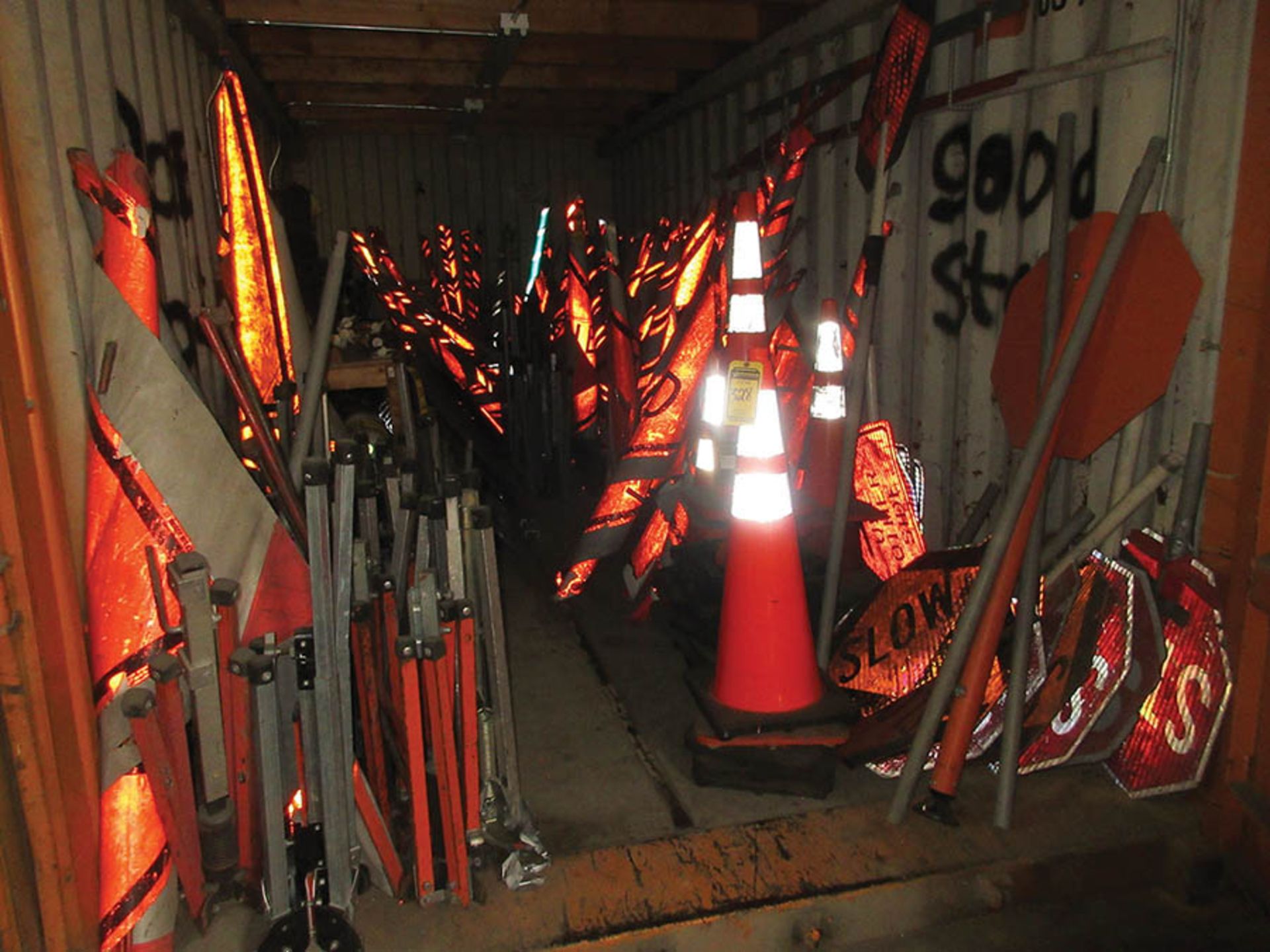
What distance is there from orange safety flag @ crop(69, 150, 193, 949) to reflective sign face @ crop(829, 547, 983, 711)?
218cm

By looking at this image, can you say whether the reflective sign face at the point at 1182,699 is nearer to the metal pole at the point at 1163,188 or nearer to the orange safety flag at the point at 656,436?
the metal pole at the point at 1163,188

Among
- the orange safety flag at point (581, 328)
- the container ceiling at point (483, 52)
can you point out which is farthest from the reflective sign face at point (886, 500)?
the container ceiling at point (483, 52)

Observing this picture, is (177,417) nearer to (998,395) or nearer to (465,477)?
(465,477)

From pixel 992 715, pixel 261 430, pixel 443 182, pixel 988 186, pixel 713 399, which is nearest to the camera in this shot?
pixel 992 715

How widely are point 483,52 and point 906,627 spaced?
200 inches

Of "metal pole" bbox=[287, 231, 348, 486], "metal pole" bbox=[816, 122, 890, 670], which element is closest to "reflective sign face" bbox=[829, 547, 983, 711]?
"metal pole" bbox=[816, 122, 890, 670]

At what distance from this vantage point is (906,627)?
3084 mm

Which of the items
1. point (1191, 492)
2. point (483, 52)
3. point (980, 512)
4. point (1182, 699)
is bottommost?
point (1182, 699)

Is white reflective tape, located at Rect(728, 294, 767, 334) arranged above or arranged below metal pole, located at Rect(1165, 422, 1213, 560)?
above

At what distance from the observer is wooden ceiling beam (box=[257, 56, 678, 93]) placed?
6.50m

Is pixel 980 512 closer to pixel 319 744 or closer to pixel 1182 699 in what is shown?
pixel 1182 699

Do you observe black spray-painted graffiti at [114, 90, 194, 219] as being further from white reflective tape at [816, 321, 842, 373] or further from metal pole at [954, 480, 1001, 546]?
metal pole at [954, 480, 1001, 546]

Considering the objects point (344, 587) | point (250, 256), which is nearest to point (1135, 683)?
point (344, 587)

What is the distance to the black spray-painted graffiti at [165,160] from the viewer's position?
3.09m
